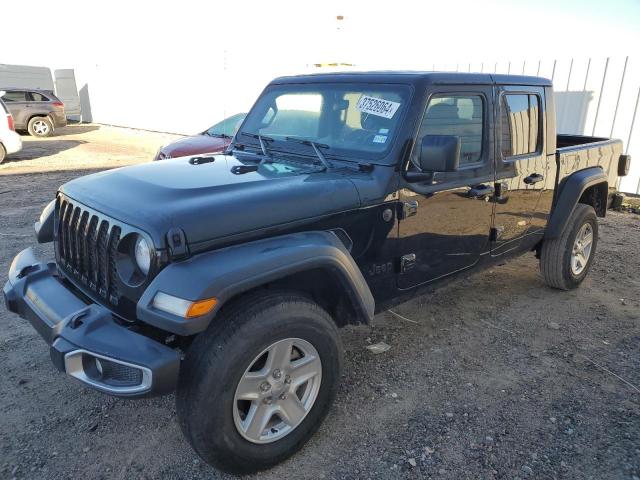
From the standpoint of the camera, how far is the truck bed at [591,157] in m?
4.36

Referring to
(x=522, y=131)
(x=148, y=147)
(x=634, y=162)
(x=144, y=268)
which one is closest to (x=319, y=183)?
(x=144, y=268)

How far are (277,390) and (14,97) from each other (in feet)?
64.6

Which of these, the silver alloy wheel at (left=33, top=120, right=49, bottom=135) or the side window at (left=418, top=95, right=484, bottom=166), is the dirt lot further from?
the silver alloy wheel at (left=33, top=120, right=49, bottom=135)

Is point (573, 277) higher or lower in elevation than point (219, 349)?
lower

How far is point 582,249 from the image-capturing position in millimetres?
4871

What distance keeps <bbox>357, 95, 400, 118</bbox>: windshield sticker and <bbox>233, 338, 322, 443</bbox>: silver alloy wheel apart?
4.98 ft

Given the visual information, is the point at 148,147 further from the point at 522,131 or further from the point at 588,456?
the point at 588,456

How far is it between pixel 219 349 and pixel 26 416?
155cm

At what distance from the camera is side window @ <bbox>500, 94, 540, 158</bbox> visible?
145 inches

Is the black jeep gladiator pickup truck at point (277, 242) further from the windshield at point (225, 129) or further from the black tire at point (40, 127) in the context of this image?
the black tire at point (40, 127)

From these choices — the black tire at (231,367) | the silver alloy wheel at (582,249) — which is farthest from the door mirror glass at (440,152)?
the silver alloy wheel at (582,249)

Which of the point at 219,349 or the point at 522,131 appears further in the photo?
the point at 522,131

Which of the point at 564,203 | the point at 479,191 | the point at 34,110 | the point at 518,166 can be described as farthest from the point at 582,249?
the point at 34,110

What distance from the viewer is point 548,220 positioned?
14.4 feet
